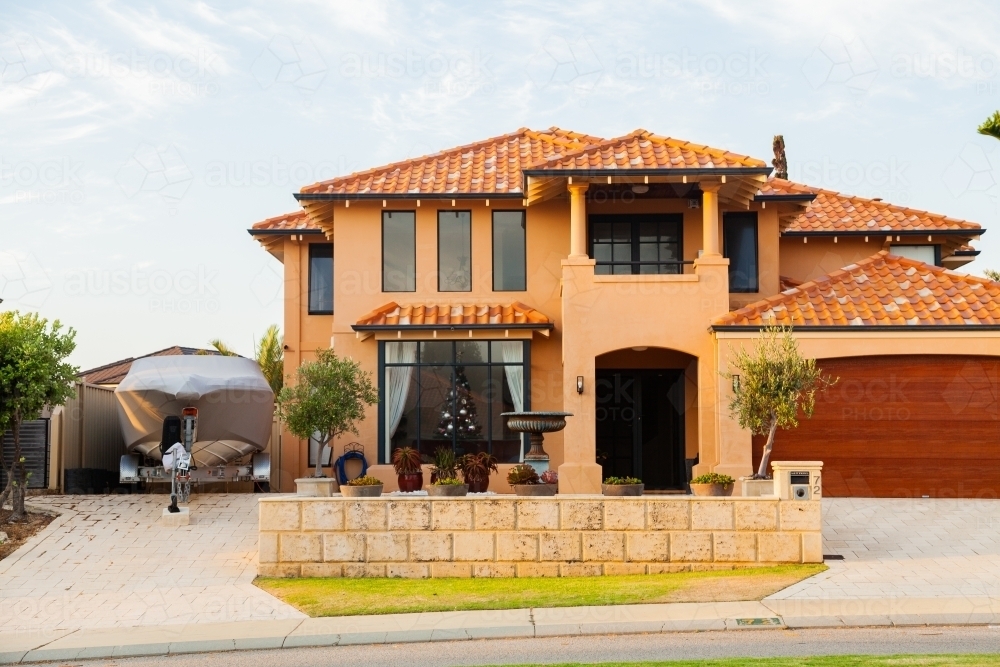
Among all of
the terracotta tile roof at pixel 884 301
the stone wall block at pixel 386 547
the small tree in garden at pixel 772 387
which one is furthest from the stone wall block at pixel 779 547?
the terracotta tile roof at pixel 884 301

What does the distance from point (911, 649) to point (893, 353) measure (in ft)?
35.3

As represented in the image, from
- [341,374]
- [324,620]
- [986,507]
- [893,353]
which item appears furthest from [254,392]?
[986,507]

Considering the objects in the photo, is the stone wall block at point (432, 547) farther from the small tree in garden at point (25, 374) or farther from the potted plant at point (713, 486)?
the small tree in garden at point (25, 374)

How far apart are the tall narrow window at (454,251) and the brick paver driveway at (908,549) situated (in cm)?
925

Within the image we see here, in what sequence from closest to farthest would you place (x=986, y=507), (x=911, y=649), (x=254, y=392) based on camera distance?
1. (x=911, y=649)
2. (x=986, y=507)
3. (x=254, y=392)

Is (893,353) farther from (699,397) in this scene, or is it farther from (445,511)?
(445,511)

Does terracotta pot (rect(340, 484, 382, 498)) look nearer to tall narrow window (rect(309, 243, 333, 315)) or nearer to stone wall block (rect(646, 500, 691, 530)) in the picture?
stone wall block (rect(646, 500, 691, 530))

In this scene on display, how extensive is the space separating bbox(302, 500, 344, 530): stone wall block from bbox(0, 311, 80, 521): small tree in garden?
6394 mm

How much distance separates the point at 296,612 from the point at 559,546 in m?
4.10

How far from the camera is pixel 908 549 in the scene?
17.5 metres

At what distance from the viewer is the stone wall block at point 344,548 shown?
17.4m

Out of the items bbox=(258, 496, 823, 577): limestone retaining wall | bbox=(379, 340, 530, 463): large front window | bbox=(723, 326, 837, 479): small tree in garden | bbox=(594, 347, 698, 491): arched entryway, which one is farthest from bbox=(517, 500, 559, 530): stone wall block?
bbox=(594, 347, 698, 491): arched entryway

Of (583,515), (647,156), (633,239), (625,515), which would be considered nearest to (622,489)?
(625,515)

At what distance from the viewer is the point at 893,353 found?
2164 centimetres
